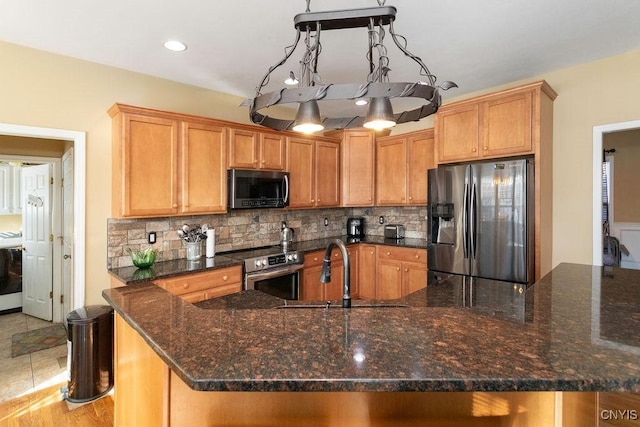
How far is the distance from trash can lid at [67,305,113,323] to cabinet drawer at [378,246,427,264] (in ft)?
10.2

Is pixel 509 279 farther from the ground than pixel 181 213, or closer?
closer

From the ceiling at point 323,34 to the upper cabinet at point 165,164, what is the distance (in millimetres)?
525

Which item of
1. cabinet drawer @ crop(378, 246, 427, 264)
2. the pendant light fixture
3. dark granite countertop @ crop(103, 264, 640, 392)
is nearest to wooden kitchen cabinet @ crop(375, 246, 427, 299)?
cabinet drawer @ crop(378, 246, 427, 264)

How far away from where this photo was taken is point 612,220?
540cm

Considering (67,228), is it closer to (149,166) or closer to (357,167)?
(149,166)

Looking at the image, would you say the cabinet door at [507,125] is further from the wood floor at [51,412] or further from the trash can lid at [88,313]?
the wood floor at [51,412]

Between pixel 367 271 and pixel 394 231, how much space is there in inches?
28.7

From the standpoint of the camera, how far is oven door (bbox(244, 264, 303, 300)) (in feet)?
11.1

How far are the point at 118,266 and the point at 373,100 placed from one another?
2.87 meters

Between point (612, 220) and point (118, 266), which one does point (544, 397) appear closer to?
point (118, 266)

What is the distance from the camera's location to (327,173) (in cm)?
463

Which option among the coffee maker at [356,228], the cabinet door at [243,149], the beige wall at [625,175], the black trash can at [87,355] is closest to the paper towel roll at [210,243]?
the cabinet door at [243,149]

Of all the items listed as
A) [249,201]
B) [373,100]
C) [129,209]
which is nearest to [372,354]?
[373,100]

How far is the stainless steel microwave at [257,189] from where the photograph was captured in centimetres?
355
